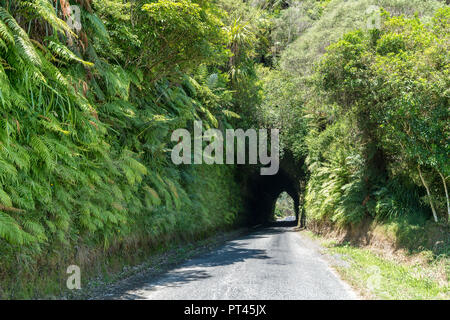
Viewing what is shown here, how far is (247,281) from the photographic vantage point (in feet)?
22.0

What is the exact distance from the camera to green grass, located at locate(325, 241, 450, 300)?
574cm

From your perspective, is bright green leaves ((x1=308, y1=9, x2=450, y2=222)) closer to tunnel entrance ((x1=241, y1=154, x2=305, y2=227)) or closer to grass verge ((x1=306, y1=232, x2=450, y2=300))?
grass verge ((x1=306, y1=232, x2=450, y2=300))

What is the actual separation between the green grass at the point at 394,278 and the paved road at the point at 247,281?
1.29 ft

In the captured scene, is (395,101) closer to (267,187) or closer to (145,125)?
(145,125)

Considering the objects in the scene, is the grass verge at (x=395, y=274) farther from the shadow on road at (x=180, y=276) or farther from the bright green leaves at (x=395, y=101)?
the shadow on road at (x=180, y=276)

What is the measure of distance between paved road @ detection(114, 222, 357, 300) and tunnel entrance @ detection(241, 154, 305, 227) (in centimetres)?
1719

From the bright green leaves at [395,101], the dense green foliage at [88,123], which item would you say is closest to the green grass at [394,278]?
the bright green leaves at [395,101]

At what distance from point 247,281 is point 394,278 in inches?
133

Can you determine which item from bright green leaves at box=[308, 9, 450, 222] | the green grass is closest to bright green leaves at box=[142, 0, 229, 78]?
bright green leaves at box=[308, 9, 450, 222]

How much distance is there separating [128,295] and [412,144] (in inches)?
324

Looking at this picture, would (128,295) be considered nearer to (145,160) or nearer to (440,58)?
(145,160)

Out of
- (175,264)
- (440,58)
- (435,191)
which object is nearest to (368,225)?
(435,191)

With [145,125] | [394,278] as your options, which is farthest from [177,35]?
[394,278]

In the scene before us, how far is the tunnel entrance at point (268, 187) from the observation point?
27688mm
